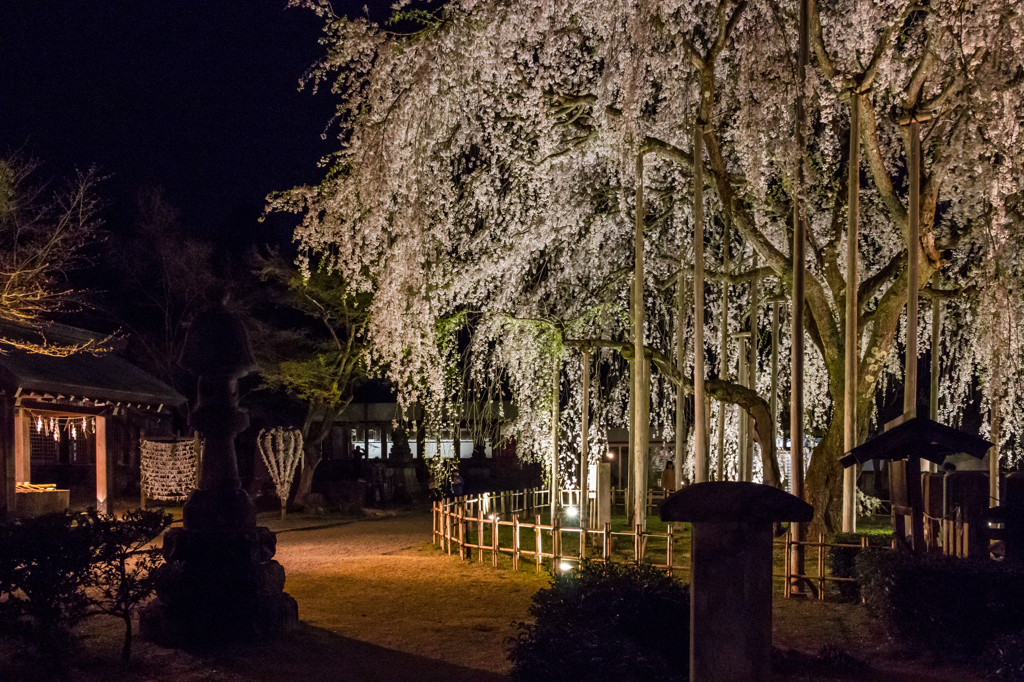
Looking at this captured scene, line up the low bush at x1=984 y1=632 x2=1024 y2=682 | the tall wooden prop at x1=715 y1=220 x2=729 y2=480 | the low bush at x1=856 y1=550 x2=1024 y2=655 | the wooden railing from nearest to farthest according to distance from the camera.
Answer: the low bush at x1=984 y1=632 x2=1024 y2=682 < the low bush at x1=856 y1=550 x2=1024 y2=655 < the wooden railing < the tall wooden prop at x1=715 y1=220 x2=729 y2=480

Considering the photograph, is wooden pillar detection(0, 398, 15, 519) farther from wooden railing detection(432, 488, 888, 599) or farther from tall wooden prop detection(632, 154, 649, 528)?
tall wooden prop detection(632, 154, 649, 528)

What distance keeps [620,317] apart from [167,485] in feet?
40.1

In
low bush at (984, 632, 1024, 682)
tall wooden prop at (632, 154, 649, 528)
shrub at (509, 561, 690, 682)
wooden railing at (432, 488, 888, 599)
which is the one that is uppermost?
tall wooden prop at (632, 154, 649, 528)

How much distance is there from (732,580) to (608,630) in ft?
3.04

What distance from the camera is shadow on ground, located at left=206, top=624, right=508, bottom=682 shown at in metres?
6.32

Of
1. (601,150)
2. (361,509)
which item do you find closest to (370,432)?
(361,509)

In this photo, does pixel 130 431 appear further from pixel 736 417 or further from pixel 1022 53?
pixel 1022 53

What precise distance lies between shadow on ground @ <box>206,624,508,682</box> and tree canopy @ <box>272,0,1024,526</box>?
4510 millimetres

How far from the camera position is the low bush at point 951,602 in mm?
6555

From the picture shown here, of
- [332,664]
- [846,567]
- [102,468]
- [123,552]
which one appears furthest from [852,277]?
[102,468]

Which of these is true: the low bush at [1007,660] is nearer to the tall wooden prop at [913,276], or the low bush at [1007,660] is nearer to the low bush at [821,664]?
the low bush at [821,664]

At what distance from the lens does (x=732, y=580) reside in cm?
513

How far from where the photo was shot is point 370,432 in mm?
38406

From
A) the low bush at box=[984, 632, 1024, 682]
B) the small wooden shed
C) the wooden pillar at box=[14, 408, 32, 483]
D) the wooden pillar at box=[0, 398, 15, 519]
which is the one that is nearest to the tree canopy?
the low bush at box=[984, 632, 1024, 682]
